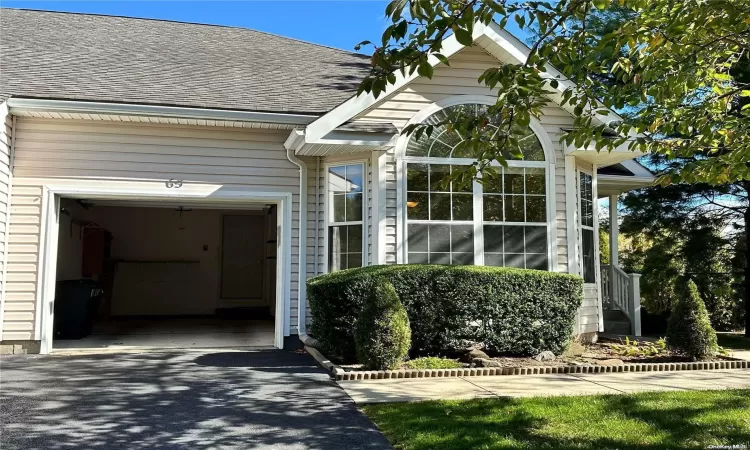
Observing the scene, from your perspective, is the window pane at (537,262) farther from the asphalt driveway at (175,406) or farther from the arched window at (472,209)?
the asphalt driveway at (175,406)

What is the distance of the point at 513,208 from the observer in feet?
28.6

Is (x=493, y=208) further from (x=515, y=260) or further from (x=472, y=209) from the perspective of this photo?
(x=515, y=260)

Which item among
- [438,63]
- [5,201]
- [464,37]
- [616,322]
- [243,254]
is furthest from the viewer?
[243,254]

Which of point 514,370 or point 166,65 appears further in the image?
point 166,65

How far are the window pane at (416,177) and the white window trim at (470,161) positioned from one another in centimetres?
7

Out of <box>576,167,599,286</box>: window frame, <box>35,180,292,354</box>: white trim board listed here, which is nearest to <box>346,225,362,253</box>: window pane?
<box>35,180,292,354</box>: white trim board

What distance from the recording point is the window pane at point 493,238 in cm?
856

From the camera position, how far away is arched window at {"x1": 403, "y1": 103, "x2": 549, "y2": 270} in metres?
8.41

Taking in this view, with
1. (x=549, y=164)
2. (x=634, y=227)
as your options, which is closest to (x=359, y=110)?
(x=549, y=164)

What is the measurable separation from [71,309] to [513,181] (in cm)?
738

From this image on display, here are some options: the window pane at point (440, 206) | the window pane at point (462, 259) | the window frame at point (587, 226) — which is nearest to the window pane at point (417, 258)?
the window pane at point (462, 259)

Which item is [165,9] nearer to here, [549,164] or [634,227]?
[549,164]

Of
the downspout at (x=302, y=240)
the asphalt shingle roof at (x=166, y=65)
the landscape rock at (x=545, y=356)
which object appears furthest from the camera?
the downspout at (x=302, y=240)

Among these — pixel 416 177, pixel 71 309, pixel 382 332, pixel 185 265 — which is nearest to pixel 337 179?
pixel 416 177
